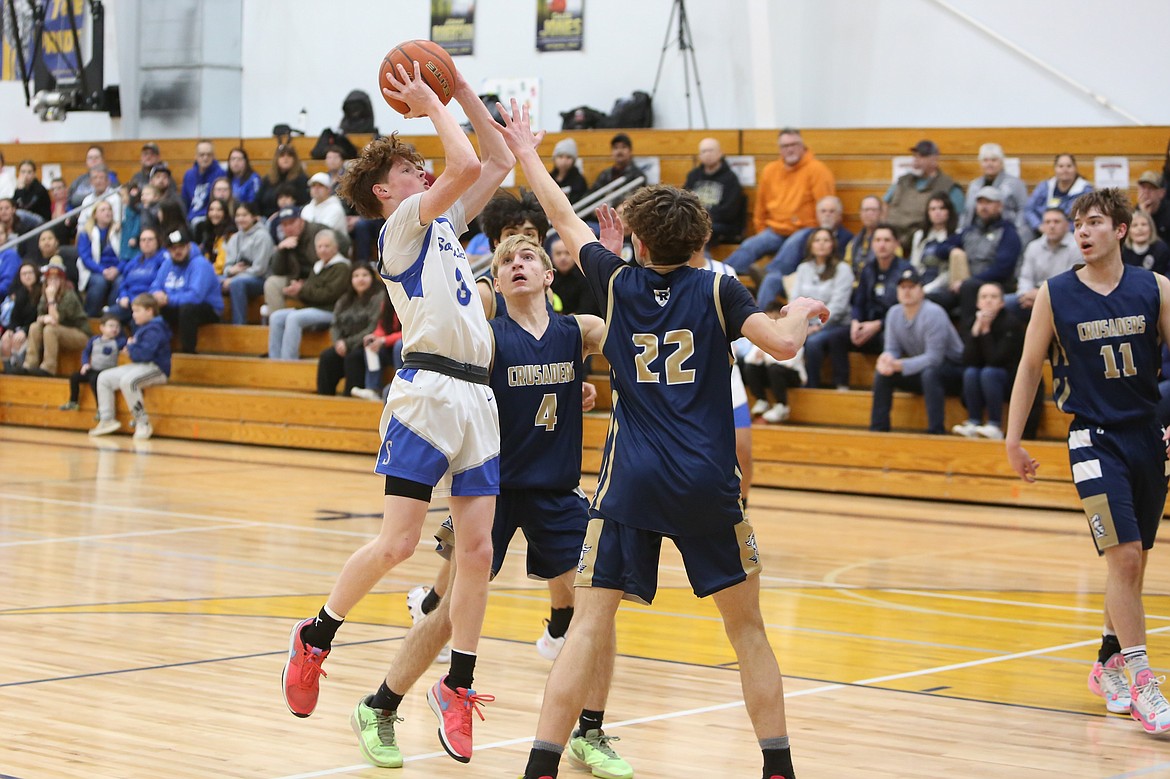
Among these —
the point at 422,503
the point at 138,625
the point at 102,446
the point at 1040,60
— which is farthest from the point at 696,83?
the point at 422,503

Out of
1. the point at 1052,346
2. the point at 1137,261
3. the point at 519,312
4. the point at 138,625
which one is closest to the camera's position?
the point at 519,312

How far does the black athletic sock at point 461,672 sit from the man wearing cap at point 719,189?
9736mm

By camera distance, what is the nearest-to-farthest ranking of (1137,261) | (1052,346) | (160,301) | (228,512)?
1. (1052,346)
2. (228,512)
3. (1137,261)
4. (160,301)

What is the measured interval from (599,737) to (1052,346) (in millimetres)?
2235

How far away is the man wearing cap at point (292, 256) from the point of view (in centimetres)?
1528

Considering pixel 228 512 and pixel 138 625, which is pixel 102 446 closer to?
pixel 228 512

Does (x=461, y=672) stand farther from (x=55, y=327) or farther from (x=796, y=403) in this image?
(x=55, y=327)

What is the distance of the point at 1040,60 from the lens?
14.2 meters

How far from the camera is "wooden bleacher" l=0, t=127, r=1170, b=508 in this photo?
11320 millimetres

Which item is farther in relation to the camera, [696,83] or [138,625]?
[696,83]

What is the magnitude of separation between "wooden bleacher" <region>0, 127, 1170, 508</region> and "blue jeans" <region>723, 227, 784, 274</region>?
0.95 m

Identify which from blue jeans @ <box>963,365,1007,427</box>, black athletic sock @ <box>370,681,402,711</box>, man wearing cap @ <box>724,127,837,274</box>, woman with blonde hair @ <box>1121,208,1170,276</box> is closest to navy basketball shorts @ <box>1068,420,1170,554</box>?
black athletic sock @ <box>370,681,402,711</box>

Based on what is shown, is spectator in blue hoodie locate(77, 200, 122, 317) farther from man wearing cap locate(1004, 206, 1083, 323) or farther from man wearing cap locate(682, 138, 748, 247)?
man wearing cap locate(1004, 206, 1083, 323)

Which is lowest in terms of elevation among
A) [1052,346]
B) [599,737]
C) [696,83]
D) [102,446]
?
[102,446]
